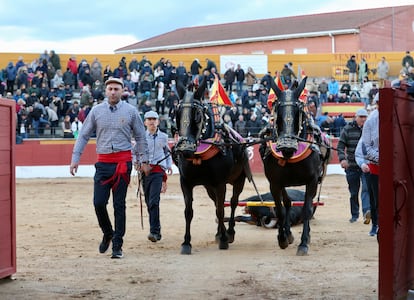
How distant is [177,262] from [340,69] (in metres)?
29.6

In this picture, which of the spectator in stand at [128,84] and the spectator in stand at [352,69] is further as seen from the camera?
the spectator in stand at [352,69]

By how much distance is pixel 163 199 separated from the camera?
18.6m

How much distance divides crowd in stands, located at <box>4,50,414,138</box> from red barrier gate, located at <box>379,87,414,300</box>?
19.3 m

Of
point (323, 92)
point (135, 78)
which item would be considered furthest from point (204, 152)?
point (323, 92)

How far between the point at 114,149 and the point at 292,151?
218 centimetres

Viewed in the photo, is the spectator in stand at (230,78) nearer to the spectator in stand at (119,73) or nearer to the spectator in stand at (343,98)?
the spectator in stand at (119,73)

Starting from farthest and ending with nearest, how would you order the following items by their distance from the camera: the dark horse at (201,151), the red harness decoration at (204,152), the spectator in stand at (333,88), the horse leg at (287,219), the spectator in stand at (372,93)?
the spectator in stand at (333,88) < the spectator in stand at (372,93) < the horse leg at (287,219) < the red harness decoration at (204,152) < the dark horse at (201,151)

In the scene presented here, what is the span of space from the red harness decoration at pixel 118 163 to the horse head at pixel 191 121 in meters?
0.86

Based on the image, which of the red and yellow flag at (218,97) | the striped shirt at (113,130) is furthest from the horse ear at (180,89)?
the striped shirt at (113,130)

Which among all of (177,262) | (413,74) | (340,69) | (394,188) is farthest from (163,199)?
(340,69)

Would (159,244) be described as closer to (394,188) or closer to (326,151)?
(326,151)

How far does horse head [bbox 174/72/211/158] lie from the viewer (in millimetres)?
9883

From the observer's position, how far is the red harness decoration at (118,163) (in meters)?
9.18

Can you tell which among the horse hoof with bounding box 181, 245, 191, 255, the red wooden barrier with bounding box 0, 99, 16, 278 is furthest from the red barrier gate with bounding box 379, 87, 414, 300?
the horse hoof with bounding box 181, 245, 191, 255
